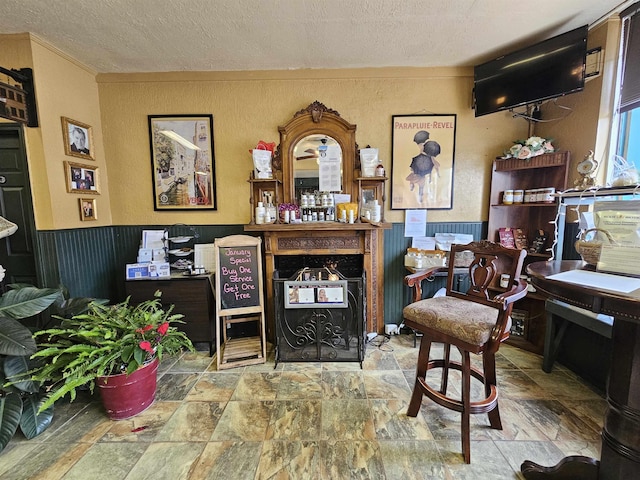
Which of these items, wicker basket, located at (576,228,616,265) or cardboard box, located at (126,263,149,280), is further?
cardboard box, located at (126,263,149,280)

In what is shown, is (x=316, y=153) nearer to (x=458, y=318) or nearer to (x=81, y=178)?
(x=458, y=318)

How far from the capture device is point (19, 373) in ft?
5.27

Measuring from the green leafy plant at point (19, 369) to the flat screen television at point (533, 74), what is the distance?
3.79 m

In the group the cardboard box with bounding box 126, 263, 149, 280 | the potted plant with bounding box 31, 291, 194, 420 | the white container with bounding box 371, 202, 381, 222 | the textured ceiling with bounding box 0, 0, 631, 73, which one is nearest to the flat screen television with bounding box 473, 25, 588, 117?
the textured ceiling with bounding box 0, 0, 631, 73

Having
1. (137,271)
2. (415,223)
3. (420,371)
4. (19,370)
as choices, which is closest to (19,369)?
(19,370)

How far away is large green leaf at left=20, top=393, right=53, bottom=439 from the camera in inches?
63.4

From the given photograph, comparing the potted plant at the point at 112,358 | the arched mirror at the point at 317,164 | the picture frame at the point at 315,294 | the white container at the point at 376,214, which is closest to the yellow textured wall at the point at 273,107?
the arched mirror at the point at 317,164

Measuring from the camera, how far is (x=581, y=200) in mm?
1946

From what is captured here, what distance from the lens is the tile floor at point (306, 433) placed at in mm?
Answer: 1423

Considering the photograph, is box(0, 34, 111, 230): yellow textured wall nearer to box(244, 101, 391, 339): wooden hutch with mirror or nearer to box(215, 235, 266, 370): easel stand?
A: box(215, 235, 266, 370): easel stand

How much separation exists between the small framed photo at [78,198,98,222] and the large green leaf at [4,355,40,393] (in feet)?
4.29

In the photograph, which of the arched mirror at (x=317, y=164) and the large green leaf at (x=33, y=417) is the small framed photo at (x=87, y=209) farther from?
the arched mirror at (x=317, y=164)

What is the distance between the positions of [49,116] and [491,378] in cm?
378

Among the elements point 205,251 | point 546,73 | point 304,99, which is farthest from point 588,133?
point 205,251
